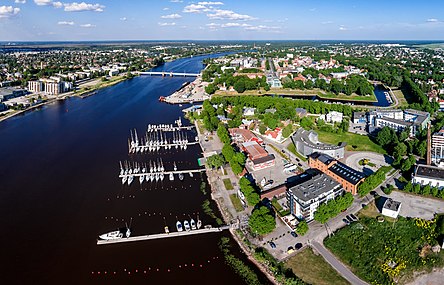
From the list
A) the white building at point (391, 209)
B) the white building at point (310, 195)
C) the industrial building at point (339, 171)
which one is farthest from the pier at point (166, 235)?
the white building at point (391, 209)

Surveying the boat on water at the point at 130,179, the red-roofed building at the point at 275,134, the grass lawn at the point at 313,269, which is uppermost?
the red-roofed building at the point at 275,134

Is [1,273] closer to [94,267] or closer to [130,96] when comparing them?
[94,267]

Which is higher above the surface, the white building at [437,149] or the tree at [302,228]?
the white building at [437,149]

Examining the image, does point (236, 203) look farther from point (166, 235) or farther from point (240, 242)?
point (166, 235)

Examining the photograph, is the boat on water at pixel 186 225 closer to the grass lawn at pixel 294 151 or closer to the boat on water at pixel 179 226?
the boat on water at pixel 179 226

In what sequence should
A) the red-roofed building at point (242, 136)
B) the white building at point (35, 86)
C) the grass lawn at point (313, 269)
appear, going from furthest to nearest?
the white building at point (35, 86) → the red-roofed building at point (242, 136) → the grass lawn at point (313, 269)

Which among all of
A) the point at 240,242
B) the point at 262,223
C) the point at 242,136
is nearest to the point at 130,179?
the point at 240,242

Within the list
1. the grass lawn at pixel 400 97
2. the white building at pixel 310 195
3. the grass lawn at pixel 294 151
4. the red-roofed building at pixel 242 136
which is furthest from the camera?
the grass lawn at pixel 400 97
